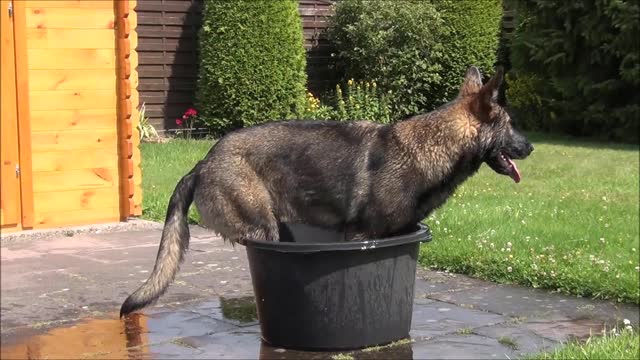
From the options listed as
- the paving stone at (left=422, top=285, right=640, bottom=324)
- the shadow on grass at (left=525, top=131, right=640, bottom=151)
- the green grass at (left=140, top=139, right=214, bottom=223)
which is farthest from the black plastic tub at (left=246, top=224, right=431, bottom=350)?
the shadow on grass at (left=525, top=131, right=640, bottom=151)

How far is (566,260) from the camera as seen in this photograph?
699 cm

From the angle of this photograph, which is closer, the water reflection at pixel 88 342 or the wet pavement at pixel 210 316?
the water reflection at pixel 88 342

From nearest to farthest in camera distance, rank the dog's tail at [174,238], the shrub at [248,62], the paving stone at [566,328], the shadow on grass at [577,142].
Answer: the dog's tail at [174,238], the paving stone at [566,328], the shrub at [248,62], the shadow on grass at [577,142]

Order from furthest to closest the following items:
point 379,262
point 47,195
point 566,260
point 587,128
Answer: point 587,128 < point 47,195 < point 566,260 < point 379,262

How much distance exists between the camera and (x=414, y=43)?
15.5m

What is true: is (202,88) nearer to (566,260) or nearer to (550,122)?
(550,122)

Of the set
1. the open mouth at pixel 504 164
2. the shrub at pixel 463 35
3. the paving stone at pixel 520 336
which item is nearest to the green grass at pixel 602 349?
the paving stone at pixel 520 336

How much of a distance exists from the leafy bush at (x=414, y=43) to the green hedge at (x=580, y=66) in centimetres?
125

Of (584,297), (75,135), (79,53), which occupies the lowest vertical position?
(584,297)

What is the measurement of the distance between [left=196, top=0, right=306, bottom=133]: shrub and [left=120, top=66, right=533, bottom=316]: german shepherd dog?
8.67 meters

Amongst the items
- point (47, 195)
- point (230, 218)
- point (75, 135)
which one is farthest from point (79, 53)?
point (230, 218)

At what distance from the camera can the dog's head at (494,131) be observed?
5.05 m

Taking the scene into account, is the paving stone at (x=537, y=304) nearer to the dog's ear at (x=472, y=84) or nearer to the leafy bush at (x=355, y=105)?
the dog's ear at (x=472, y=84)

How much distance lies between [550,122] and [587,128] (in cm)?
87
